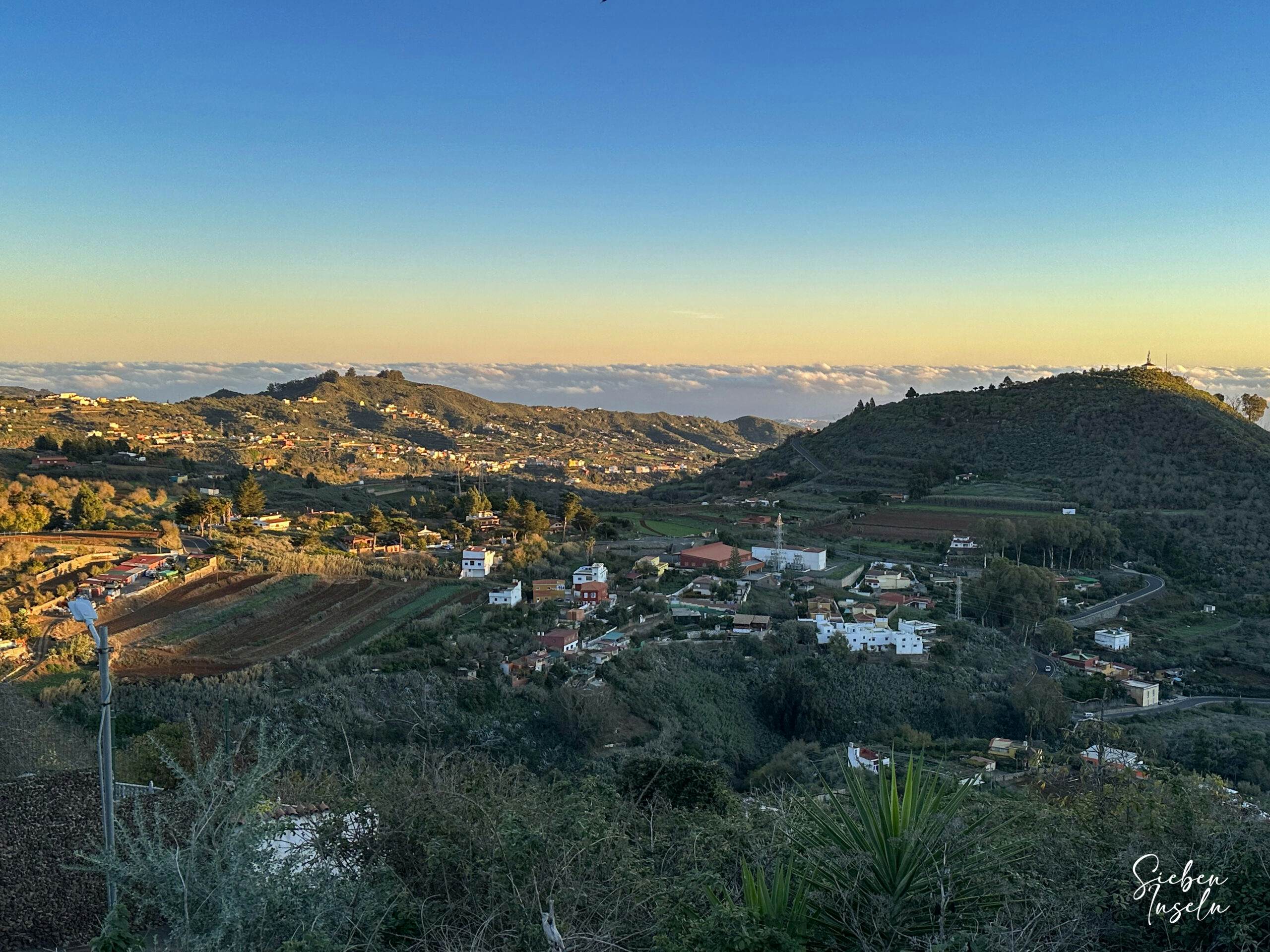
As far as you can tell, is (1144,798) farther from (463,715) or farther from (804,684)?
(804,684)

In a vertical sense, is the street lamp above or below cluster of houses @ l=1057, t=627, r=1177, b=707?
above

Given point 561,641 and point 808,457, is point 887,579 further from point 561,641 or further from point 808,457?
point 808,457

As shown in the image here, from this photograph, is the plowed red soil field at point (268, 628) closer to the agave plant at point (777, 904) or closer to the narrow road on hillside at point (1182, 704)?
the agave plant at point (777, 904)

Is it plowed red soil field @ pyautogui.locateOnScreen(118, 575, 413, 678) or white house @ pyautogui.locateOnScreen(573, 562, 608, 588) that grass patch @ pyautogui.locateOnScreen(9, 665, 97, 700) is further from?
white house @ pyautogui.locateOnScreen(573, 562, 608, 588)

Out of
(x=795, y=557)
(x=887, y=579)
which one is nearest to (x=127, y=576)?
(x=795, y=557)

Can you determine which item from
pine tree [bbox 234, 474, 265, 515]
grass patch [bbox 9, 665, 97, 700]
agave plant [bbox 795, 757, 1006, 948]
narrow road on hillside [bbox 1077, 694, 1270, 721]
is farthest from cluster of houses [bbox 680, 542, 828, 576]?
agave plant [bbox 795, 757, 1006, 948]
